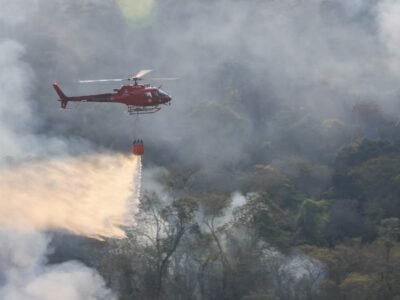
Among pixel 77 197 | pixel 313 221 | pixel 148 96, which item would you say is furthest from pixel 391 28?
pixel 148 96

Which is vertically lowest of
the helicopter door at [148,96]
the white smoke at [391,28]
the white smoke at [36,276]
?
the white smoke at [36,276]

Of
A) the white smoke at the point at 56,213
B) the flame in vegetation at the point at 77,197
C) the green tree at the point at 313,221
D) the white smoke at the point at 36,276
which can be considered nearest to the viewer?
the flame in vegetation at the point at 77,197

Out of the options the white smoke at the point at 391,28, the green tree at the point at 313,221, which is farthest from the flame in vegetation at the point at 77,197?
the white smoke at the point at 391,28

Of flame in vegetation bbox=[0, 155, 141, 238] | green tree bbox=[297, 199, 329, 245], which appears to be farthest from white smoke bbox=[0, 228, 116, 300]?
green tree bbox=[297, 199, 329, 245]

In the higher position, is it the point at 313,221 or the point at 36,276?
the point at 313,221

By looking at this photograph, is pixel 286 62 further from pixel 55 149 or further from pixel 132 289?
pixel 132 289

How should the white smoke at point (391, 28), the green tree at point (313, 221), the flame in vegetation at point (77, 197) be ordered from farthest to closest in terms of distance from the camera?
the white smoke at point (391, 28)
the green tree at point (313, 221)
the flame in vegetation at point (77, 197)

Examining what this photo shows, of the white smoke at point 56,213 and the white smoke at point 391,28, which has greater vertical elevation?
the white smoke at point 391,28

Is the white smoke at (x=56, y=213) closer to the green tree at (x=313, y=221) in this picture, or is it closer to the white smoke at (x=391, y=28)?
the green tree at (x=313, y=221)

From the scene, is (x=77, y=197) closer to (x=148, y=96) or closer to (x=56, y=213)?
(x=56, y=213)

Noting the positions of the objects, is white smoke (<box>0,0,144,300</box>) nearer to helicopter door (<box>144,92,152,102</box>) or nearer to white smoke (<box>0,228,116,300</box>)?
white smoke (<box>0,228,116,300</box>)
